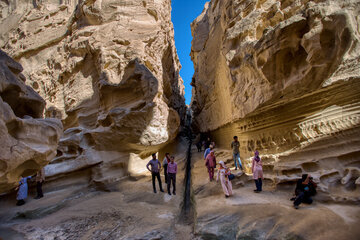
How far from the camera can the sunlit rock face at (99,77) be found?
7.73m

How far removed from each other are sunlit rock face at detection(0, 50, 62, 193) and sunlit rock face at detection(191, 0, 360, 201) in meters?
5.62

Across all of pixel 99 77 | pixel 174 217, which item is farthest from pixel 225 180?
pixel 99 77

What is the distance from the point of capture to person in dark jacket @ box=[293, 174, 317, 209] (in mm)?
3594

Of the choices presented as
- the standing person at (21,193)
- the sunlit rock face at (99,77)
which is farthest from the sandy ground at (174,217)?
the sunlit rock face at (99,77)

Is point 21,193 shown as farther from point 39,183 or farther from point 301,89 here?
point 301,89

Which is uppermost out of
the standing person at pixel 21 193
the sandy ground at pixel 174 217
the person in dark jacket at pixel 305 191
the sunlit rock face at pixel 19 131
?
the sunlit rock face at pixel 19 131

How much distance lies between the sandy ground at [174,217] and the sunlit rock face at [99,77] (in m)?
1.74

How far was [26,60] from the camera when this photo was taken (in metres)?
10.8

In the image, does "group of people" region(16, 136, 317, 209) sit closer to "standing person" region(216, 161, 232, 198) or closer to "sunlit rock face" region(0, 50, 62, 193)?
"standing person" region(216, 161, 232, 198)

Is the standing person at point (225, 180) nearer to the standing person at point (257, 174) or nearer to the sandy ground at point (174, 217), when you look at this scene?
the sandy ground at point (174, 217)

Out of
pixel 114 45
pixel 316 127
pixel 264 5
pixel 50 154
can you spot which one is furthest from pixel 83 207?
pixel 264 5

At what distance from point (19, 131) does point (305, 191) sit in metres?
5.60

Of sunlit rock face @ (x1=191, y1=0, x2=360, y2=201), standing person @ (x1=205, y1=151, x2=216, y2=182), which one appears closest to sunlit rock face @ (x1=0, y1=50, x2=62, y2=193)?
standing person @ (x1=205, y1=151, x2=216, y2=182)

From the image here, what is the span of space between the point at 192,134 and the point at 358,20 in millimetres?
22988
